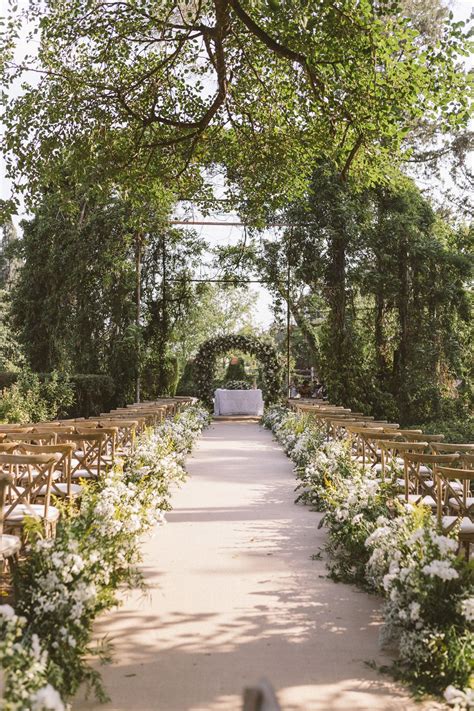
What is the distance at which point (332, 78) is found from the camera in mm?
9203

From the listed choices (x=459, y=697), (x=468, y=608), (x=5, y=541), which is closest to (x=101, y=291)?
(x=5, y=541)

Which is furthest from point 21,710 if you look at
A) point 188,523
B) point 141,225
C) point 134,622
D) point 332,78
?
point 141,225

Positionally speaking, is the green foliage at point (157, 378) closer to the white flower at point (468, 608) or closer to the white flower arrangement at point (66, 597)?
the white flower arrangement at point (66, 597)

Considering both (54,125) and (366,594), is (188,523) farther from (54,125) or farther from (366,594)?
(54,125)

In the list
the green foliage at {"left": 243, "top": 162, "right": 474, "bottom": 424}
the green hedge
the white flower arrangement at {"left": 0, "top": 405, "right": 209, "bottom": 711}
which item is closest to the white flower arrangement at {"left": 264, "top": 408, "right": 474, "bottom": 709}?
the white flower arrangement at {"left": 0, "top": 405, "right": 209, "bottom": 711}

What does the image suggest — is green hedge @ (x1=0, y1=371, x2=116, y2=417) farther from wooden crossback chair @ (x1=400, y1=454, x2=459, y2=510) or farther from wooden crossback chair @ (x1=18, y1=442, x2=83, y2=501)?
wooden crossback chair @ (x1=400, y1=454, x2=459, y2=510)

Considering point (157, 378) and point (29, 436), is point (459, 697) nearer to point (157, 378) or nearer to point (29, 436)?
point (29, 436)

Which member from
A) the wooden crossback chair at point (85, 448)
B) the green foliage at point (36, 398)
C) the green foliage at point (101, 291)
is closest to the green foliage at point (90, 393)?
the green foliage at point (36, 398)

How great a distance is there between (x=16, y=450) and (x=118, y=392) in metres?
13.9

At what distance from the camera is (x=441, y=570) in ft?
11.0

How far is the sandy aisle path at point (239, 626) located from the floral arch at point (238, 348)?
52.6 ft

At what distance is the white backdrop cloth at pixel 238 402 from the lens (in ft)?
78.2

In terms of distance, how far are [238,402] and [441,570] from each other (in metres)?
20.6

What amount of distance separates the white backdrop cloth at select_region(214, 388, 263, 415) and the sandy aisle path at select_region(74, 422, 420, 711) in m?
16.7
